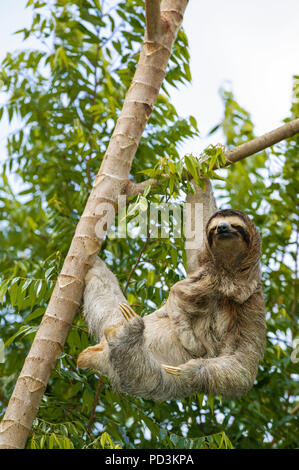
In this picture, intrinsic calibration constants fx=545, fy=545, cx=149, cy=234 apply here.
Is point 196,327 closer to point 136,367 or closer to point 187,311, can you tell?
point 187,311

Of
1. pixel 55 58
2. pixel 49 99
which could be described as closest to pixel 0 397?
pixel 49 99

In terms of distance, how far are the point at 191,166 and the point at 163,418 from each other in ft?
9.72

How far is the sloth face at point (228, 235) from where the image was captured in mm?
5387

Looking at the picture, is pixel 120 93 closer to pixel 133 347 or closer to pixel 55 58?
pixel 55 58

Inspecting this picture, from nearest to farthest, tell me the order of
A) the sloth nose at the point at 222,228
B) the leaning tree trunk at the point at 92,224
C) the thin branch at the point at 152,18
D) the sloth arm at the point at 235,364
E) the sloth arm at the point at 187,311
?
the leaning tree trunk at the point at 92,224 < the thin branch at the point at 152,18 < the sloth arm at the point at 235,364 < the sloth nose at the point at 222,228 < the sloth arm at the point at 187,311

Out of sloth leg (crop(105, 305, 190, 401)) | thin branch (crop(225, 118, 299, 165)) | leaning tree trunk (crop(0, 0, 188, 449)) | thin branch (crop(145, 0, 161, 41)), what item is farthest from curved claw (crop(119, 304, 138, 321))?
thin branch (crop(145, 0, 161, 41))

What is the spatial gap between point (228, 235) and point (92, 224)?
1.43 meters

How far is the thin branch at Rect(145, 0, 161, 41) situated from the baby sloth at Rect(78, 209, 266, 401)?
1852 mm

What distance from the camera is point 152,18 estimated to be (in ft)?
16.6

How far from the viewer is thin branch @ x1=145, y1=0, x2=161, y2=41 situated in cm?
489

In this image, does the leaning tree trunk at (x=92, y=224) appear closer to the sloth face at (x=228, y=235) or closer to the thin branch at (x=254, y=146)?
the thin branch at (x=254, y=146)

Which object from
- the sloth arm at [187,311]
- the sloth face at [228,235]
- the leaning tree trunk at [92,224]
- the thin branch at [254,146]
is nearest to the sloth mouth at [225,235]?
the sloth face at [228,235]

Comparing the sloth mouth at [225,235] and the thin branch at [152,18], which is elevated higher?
the thin branch at [152,18]

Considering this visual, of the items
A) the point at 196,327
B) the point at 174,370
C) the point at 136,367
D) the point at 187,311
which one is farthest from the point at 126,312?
the point at 196,327
